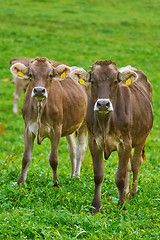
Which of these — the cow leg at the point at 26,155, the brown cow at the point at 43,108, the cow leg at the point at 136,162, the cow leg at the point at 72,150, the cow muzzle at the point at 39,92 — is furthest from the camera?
the cow leg at the point at 72,150

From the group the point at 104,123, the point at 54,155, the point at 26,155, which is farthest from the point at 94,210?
the point at 26,155

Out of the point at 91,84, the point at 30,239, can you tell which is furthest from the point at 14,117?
the point at 30,239

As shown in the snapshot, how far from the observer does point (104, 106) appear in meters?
6.05

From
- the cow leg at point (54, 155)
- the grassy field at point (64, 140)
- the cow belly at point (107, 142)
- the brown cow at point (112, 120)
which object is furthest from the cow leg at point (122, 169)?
the cow leg at point (54, 155)

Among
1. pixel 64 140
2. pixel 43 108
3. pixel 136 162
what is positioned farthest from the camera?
pixel 64 140

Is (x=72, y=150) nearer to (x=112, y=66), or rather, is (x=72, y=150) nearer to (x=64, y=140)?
(x=112, y=66)

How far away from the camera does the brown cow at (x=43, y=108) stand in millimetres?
7316

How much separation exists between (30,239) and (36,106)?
2.62 metres

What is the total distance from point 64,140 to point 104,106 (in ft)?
26.3

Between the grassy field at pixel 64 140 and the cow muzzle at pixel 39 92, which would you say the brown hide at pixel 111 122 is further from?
the cow muzzle at pixel 39 92

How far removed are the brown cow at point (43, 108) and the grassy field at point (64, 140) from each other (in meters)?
0.61

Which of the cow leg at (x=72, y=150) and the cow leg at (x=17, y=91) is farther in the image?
the cow leg at (x=17, y=91)

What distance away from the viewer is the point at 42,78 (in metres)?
7.27

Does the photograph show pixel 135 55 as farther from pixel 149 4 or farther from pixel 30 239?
pixel 30 239
